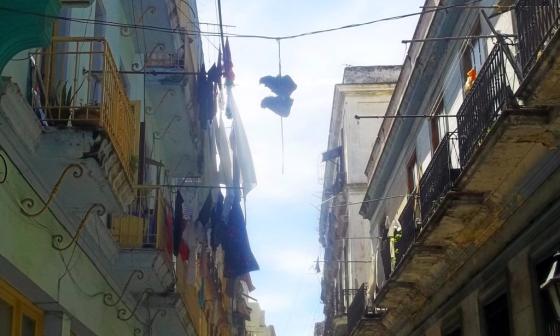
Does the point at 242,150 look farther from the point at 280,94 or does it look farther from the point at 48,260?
the point at 48,260

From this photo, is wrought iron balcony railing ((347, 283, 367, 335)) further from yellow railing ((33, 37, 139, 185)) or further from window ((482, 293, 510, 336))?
yellow railing ((33, 37, 139, 185))

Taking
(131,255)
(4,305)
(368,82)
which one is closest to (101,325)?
(131,255)

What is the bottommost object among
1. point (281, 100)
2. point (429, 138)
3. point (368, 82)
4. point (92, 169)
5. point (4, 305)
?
point (4, 305)

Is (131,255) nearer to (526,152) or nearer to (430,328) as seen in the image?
(526,152)

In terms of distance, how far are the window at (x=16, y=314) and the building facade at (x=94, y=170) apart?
2 cm

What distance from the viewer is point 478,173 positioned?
370 inches

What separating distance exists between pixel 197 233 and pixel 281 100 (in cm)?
433

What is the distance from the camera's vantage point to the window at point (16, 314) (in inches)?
290

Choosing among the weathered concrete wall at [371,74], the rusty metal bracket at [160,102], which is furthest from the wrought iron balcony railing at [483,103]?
the weathered concrete wall at [371,74]

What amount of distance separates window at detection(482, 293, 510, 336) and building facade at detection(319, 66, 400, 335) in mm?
12873

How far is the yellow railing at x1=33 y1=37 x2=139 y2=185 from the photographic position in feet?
23.4

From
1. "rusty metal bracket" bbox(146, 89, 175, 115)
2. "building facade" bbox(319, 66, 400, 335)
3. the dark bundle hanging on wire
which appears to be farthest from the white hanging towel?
"building facade" bbox(319, 66, 400, 335)

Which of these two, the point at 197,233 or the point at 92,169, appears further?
the point at 197,233

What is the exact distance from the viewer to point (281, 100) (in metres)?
9.48
